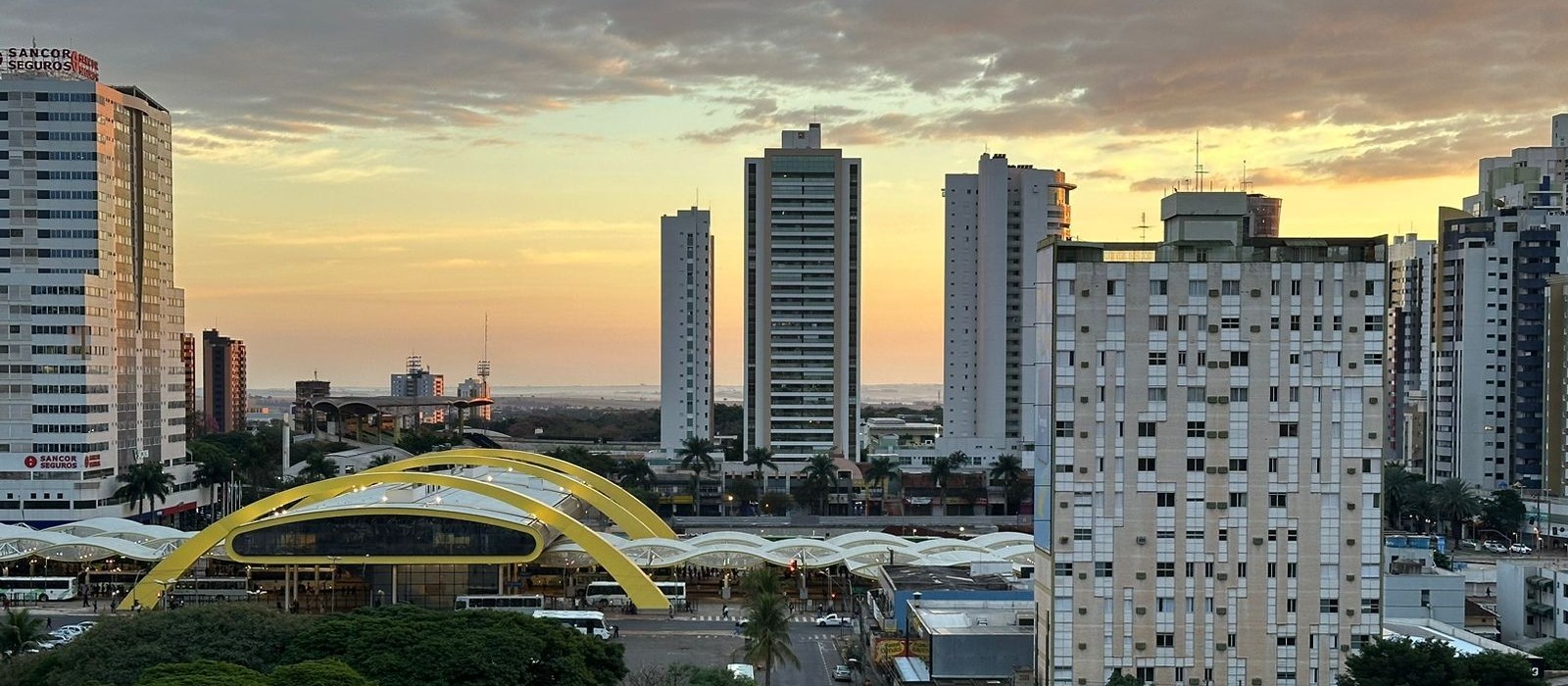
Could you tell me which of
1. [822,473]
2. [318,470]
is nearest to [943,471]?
[822,473]

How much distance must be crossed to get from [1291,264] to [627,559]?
30.3 metres

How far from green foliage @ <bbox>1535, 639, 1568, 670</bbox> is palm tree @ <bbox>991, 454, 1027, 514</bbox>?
54271 mm

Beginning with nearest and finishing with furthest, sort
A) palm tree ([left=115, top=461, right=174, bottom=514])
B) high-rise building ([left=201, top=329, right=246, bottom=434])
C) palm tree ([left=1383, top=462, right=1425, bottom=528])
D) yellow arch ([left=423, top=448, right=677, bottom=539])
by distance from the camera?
1. yellow arch ([left=423, top=448, right=677, bottom=539])
2. palm tree ([left=115, top=461, right=174, bottom=514])
3. palm tree ([left=1383, top=462, right=1425, bottom=528])
4. high-rise building ([left=201, top=329, right=246, bottom=434])

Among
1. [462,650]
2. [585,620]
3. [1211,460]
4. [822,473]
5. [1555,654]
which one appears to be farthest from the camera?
[822,473]

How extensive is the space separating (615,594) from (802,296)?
49399 mm

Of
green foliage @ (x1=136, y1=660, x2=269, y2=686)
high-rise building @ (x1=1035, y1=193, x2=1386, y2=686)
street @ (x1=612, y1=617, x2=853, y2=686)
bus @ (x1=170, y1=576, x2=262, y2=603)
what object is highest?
high-rise building @ (x1=1035, y1=193, x2=1386, y2=686)

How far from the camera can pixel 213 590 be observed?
5812 centimetres

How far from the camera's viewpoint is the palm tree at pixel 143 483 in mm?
82062

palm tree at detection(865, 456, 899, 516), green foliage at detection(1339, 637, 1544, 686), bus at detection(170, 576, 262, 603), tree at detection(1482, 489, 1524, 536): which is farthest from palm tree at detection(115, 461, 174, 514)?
tree at detection(1482, 489, 1524, 536)

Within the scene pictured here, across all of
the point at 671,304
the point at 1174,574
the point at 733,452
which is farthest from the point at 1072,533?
the point at 671,304

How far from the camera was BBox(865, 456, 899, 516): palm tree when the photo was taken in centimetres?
9956

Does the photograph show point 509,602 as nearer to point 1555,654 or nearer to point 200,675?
point 200,675

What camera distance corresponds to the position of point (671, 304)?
12088 cm

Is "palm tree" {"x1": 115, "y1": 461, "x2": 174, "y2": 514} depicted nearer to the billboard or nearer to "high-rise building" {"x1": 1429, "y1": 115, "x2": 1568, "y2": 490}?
the billboard
